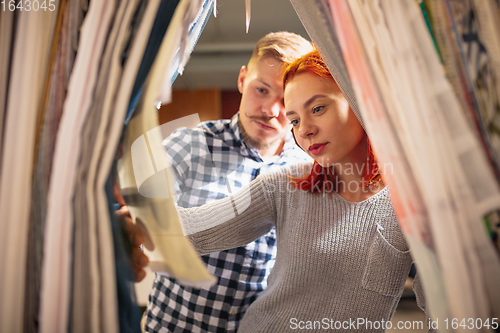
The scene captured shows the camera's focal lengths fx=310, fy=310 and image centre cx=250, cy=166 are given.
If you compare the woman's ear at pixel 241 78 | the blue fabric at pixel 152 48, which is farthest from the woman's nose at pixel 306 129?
the blue fabric at pixel 152 48

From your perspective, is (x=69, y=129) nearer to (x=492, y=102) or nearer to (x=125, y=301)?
(x=125, y=301)

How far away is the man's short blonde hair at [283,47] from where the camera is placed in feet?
2.32

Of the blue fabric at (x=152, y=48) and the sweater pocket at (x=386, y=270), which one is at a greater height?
the blue fabric at (x=152, y=48)

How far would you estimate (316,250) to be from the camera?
602 millimetres

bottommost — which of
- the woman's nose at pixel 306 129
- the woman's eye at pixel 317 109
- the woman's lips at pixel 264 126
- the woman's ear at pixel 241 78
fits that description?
the woman's nose at pixel 306 129

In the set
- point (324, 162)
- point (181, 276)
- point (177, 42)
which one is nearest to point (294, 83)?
point (324, 162)

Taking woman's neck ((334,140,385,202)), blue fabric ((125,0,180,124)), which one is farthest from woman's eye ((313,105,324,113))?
blue fabric ((125,0,180,124))

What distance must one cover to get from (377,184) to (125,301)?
509mm

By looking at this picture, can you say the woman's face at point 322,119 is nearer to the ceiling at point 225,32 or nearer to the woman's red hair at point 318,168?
the woman's red hair at point 318,168

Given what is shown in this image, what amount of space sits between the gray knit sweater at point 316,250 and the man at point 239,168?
0.08m

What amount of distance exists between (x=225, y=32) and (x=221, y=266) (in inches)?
26.0

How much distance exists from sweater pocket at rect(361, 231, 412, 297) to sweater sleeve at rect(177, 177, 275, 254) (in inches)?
8.6

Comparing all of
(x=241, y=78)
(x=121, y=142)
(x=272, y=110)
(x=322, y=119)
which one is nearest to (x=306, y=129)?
(x=322, y=119)

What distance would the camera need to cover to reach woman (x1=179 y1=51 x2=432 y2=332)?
564 millimetres
